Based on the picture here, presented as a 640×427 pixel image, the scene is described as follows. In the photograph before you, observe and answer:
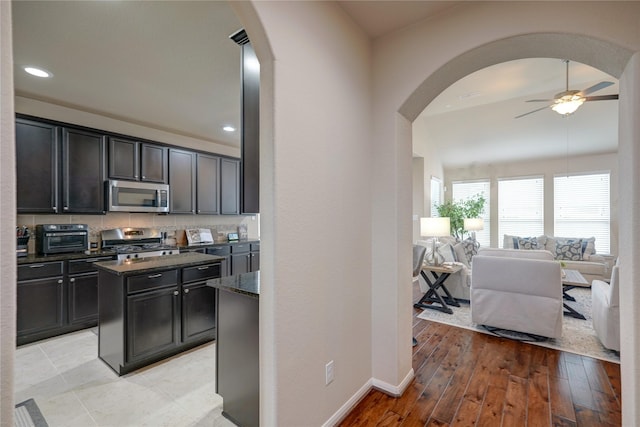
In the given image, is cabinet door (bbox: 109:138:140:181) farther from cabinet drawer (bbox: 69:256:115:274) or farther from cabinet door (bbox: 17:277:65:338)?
cabinet door (bbox: 17:277:65:338)

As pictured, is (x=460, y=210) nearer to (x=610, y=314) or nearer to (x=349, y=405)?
(x=610, y=314)

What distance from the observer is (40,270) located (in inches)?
123

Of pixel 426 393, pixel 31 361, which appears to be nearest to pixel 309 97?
pixel 426 393

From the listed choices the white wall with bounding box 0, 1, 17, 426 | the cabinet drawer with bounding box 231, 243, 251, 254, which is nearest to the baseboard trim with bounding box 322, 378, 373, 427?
the white wall with bounding box 0, 1, 17, 426

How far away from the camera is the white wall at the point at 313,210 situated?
141cm

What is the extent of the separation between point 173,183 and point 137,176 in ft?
1.73

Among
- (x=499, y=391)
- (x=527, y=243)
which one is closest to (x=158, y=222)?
(x=499, y=391)

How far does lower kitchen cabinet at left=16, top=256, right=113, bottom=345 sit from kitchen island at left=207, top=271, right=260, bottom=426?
1977 millimetres

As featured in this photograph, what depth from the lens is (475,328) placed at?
3.34 meters

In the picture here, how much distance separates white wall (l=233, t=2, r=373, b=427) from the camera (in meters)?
1.41

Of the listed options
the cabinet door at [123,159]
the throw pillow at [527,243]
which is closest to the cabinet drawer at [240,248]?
the cabinet door at [123,159]

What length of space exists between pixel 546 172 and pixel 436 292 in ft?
17.7

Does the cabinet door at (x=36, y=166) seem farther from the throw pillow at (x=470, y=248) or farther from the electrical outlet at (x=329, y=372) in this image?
the throw pillow at (x=470, y=248)

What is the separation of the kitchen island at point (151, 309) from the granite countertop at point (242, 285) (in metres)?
0.91
